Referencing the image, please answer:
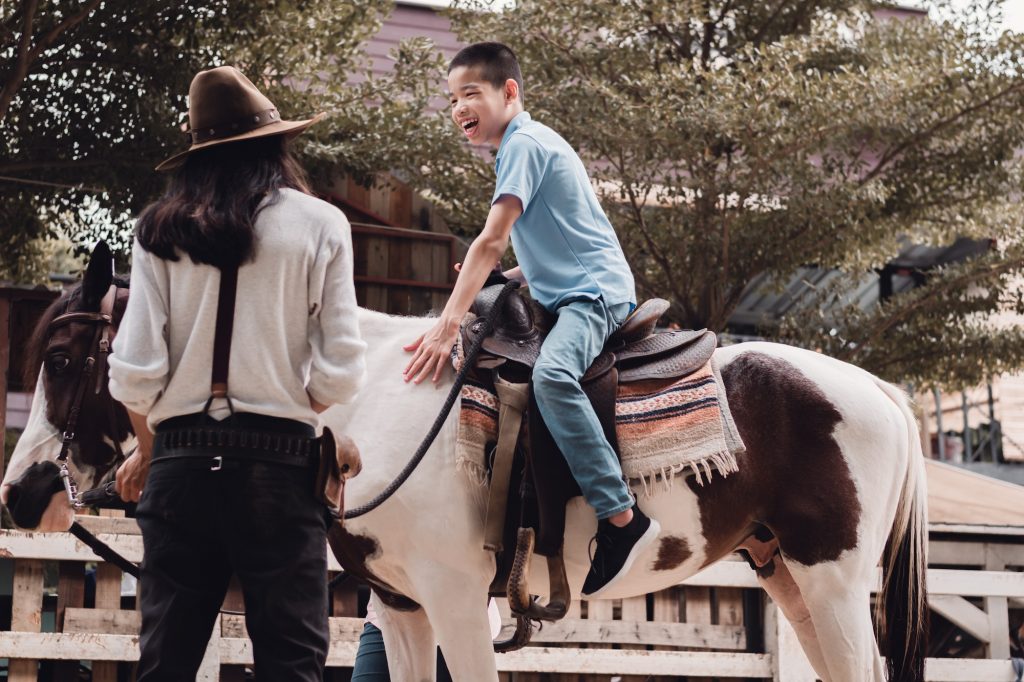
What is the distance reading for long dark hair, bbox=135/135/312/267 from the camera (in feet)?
8.28

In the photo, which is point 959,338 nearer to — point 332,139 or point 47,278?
point 332,139

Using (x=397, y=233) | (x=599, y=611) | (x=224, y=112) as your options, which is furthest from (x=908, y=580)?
(x=397, y=233)

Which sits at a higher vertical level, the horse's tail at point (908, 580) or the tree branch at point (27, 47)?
the tree branch at point (27, 47)

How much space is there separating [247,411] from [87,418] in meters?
1.44

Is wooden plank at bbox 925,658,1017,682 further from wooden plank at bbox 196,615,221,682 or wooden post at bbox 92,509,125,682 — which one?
wooden post at bbox 92,509,125,682

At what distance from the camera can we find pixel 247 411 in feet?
8.33

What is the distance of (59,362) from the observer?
371cm

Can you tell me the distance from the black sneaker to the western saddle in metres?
0.12

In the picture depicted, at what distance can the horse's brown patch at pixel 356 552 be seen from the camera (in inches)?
142

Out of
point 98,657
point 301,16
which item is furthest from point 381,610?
point 301,16

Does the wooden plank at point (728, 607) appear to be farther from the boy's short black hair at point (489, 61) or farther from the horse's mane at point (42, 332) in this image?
the horse's mane at point (42, 332)

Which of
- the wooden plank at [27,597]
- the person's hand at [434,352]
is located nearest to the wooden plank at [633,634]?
the wooden plank at [27,597]

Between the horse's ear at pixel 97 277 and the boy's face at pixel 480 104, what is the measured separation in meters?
1.33

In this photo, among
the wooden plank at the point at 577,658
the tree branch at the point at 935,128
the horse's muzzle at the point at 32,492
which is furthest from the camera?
the tree branch at the point at 935,128
